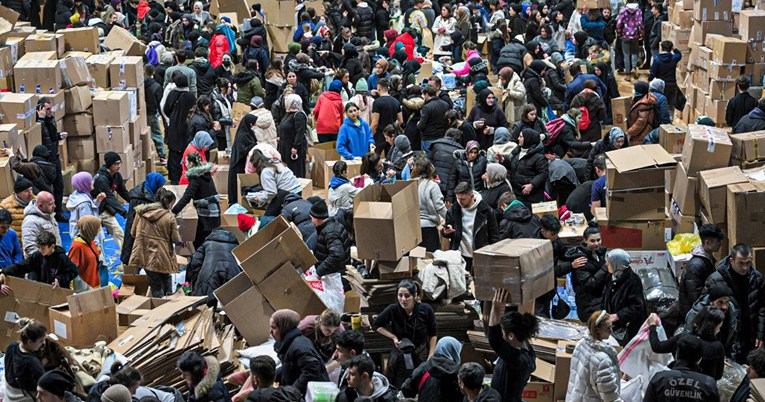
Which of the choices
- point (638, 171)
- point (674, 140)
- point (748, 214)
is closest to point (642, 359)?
point (748, 214)

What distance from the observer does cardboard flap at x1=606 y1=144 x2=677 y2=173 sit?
9617 millimetres

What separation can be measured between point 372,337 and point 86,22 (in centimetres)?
1277

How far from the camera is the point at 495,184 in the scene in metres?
10.7

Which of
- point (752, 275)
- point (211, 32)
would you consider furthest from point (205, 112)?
point (752, 275)

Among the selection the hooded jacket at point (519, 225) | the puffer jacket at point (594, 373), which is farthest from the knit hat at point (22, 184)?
the puffer jacket at point (594, 373)

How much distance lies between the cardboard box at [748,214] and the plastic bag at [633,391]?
1.67 metres

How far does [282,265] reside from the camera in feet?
29.6

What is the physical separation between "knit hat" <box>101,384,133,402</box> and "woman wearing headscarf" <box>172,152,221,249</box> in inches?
174

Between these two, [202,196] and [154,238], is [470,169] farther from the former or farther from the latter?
[154,238]

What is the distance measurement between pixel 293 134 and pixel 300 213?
3.28 meters

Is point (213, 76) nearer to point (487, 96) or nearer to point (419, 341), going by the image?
point (487, 96)

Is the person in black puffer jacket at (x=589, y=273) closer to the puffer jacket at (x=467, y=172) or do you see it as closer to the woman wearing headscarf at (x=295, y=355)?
the puffer jacket at (x=467, y=172)

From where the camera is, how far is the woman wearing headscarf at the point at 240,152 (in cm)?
1251

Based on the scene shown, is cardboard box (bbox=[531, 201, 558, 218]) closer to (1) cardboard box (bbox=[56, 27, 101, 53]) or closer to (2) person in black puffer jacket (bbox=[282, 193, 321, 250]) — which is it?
(2) person in black puffer jacket (bbox=[282, 193, 321, 250])
